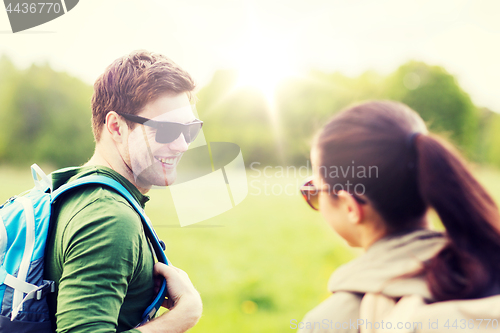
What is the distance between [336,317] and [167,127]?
4.12ft

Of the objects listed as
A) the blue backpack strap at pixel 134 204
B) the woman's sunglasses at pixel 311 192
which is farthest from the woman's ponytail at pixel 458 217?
the blue backpack strap at pixel 134 204

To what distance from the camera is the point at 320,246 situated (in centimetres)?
973

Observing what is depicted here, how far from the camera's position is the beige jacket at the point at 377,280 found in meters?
1.14

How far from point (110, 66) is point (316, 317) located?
5.24ft

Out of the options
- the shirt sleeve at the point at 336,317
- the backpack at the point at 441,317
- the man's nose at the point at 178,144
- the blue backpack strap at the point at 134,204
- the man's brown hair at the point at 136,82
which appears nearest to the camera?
the backpack at the point at 441,317

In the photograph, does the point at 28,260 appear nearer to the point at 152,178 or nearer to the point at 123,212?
the point at 123,212

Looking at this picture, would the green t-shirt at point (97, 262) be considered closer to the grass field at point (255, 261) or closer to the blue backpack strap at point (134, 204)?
the blue backpack strap at point (134, 204)

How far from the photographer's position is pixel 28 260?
1.32m

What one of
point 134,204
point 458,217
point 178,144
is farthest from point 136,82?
point 458,217

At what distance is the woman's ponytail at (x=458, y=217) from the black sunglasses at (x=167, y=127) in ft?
4.02

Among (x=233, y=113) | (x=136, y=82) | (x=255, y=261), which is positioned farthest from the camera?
(x=233, y=113)

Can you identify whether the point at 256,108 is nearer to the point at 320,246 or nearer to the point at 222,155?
the point at 320,246

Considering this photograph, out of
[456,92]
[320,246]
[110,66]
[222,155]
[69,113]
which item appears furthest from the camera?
[456,92]

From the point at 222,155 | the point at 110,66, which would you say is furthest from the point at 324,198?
the point at 222,155
